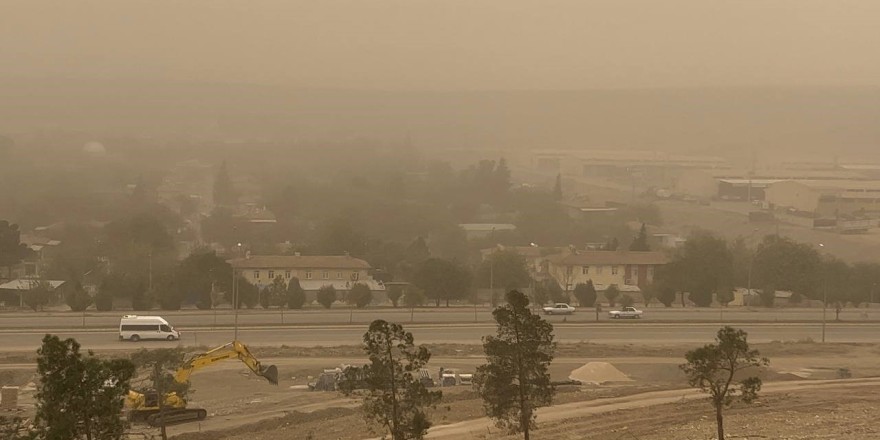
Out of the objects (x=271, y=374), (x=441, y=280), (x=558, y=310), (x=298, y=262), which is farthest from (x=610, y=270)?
(x=271, y=374)

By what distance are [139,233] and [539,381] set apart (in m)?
26.0

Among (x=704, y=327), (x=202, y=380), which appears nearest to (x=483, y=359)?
(x=202, y=380)

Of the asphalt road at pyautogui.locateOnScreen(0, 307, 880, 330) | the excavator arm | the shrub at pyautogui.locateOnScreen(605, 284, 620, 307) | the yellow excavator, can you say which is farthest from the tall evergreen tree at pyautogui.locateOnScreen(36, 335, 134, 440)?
the shrub at pyautogui.locateOnScreen(605, 284, 620, 307)

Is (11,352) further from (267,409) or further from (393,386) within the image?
(393,386)

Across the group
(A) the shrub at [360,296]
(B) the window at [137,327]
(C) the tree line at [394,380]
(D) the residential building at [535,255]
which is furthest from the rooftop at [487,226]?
(C) the tree line at [394,380]

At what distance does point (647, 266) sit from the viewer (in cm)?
2920

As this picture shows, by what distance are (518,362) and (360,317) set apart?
13.5 m

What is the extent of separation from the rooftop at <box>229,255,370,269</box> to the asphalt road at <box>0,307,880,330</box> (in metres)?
3.91

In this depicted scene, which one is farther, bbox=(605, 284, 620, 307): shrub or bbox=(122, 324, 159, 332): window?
bbox=(605, 284, 620, 307): shrub

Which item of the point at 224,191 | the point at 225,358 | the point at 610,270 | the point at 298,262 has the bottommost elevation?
the point at 225,358

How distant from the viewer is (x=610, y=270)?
95.1 feet

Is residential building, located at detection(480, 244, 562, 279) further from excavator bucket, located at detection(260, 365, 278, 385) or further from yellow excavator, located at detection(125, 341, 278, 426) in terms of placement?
yellow excavator, located at detection(125, 341, 278, 426)

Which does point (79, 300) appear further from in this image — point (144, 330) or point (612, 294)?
point (612, 294)

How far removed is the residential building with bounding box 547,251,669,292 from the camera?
28.8m
